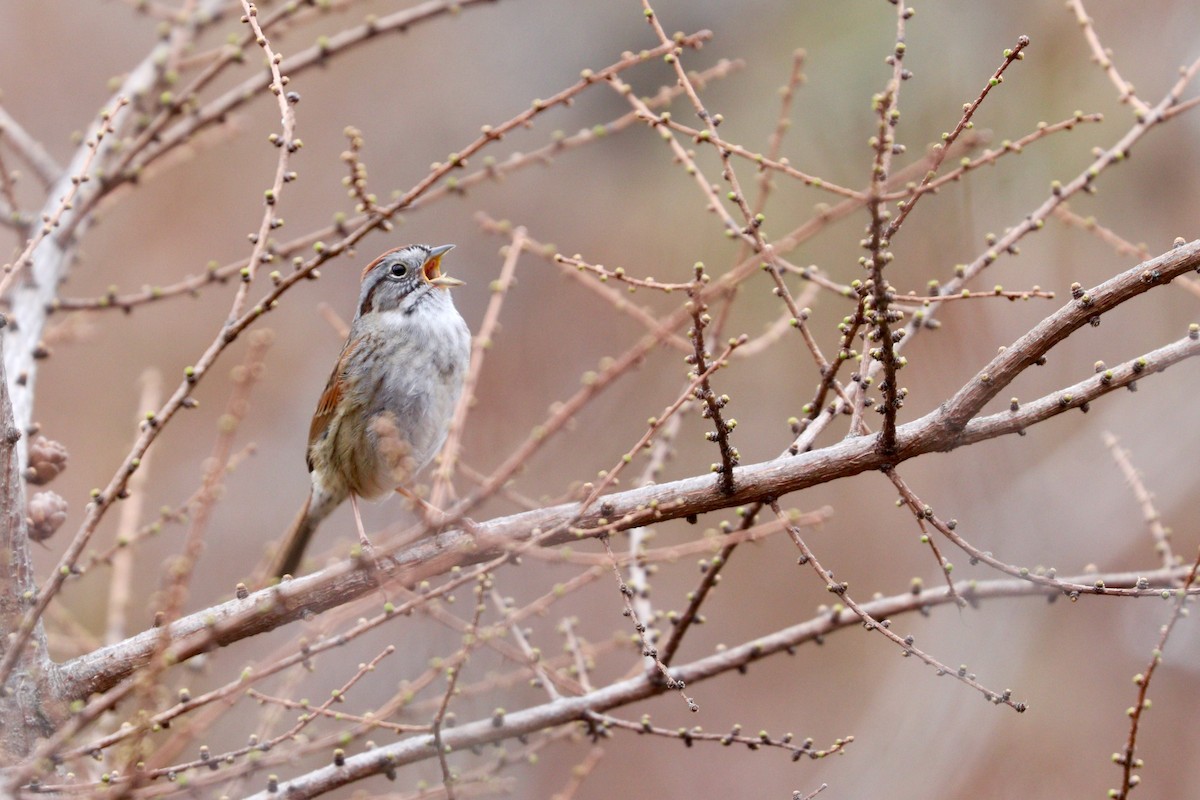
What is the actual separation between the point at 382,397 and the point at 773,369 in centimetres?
595

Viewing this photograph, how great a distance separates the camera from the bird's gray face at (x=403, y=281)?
15.3ft

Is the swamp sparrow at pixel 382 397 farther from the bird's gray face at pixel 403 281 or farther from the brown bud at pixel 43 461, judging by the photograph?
the brown bud at pixel 43 461

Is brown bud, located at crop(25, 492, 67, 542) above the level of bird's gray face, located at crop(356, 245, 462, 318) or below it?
below

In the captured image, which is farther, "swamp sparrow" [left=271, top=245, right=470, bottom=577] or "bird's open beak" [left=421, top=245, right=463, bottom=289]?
"bird's open beak" [left=421, top=245, right=463, bottom=289]

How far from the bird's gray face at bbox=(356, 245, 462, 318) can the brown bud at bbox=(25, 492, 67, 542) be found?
5.57 feet

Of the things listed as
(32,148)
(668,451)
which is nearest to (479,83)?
(32,148)

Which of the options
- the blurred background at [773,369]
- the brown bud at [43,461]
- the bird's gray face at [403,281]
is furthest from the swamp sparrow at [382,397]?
the blurred background at [773,369]

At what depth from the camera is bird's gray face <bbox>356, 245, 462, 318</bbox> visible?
4672 mm

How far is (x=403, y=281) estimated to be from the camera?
4766mm

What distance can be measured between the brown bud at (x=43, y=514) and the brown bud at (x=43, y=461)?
0.12 metres

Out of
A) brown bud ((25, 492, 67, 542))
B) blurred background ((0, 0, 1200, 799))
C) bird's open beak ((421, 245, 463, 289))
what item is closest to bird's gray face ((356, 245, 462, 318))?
bird's open beak ((421, 245, 463, 289))

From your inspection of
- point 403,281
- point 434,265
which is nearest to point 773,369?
point 434,265

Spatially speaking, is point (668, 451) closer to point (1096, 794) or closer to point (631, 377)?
point (631, 377)

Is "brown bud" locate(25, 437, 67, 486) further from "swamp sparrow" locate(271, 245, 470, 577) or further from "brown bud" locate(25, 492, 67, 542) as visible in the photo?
"swamp sparrow" locate(271, 245, 470, 577)
